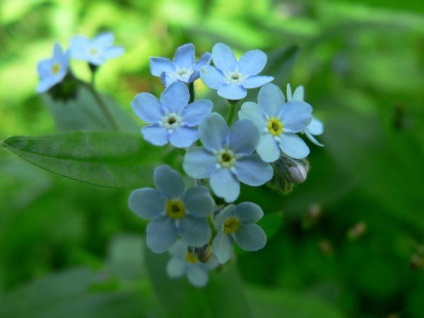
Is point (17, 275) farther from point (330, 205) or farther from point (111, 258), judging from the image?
point (330, 205)

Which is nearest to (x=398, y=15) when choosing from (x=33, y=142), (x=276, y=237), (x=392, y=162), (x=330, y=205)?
(x=392, y=162)

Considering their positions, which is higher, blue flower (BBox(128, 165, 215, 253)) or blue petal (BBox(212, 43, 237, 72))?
blue petal (BBox(212, 43, 237, 72))

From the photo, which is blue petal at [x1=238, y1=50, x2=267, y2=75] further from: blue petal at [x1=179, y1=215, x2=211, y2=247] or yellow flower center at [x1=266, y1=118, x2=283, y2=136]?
blue petal at [x1=179, y1=215, x2=211, y2=247]

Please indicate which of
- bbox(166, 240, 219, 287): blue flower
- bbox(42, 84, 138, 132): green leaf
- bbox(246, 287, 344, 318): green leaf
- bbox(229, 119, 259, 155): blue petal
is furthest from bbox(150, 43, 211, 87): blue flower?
bbox(246, 287, 344, 318): green leaf

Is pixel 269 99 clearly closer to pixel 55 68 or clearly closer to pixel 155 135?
pixel 155 135

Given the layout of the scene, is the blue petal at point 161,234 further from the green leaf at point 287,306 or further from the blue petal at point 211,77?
the green leaf at point 287,306
